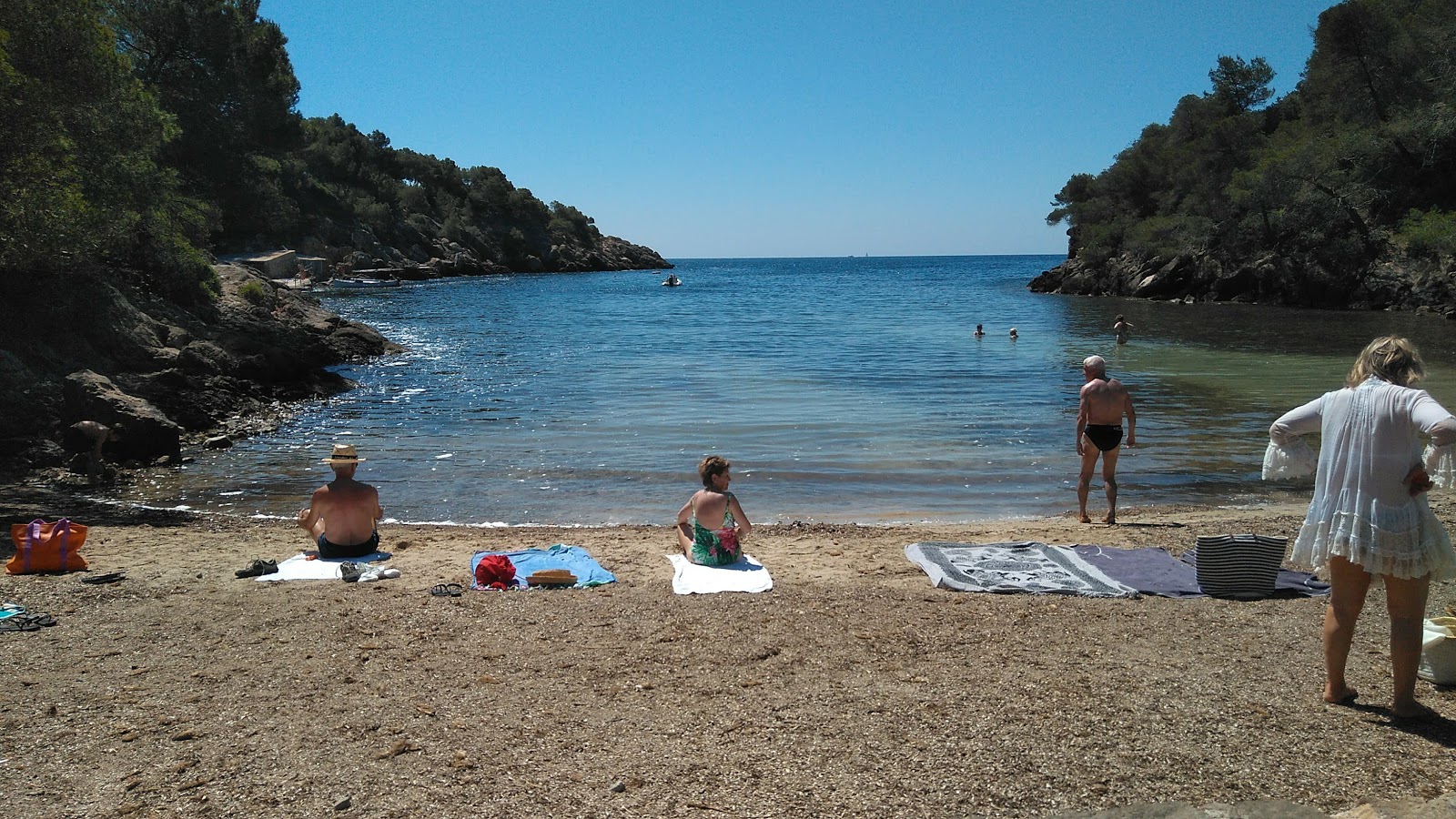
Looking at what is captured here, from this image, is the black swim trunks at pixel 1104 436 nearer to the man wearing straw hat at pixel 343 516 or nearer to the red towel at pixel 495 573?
the red towel at pixel 495 573

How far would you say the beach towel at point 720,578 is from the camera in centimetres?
732

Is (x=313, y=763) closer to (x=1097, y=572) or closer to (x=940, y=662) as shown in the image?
(x=940, y=662)

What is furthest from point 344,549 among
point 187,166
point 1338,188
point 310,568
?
point 1338,188

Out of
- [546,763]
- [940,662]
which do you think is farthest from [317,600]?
[940,662]

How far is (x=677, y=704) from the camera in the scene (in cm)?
498

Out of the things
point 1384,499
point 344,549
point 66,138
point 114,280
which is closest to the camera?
point 1384,499

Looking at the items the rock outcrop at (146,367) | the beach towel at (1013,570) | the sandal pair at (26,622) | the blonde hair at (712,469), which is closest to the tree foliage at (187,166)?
the rock outcrop at (146,367)

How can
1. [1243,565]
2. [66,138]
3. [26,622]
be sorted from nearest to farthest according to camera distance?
[26,622] < [1243,565] < [66,138]

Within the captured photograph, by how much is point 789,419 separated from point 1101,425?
789 centimetres

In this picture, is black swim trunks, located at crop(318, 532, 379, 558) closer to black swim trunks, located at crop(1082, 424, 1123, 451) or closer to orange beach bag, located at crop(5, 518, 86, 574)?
orange beach bag, located at crop(5, 518, 86, 574)

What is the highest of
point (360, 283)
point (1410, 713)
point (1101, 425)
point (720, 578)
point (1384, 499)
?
point (360, 283)

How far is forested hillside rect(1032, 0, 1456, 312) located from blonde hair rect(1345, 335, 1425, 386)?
41.5 metres

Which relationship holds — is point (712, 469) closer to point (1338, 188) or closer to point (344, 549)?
point (344, 549)

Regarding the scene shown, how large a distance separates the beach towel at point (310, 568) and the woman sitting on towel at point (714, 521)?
2733 mm
